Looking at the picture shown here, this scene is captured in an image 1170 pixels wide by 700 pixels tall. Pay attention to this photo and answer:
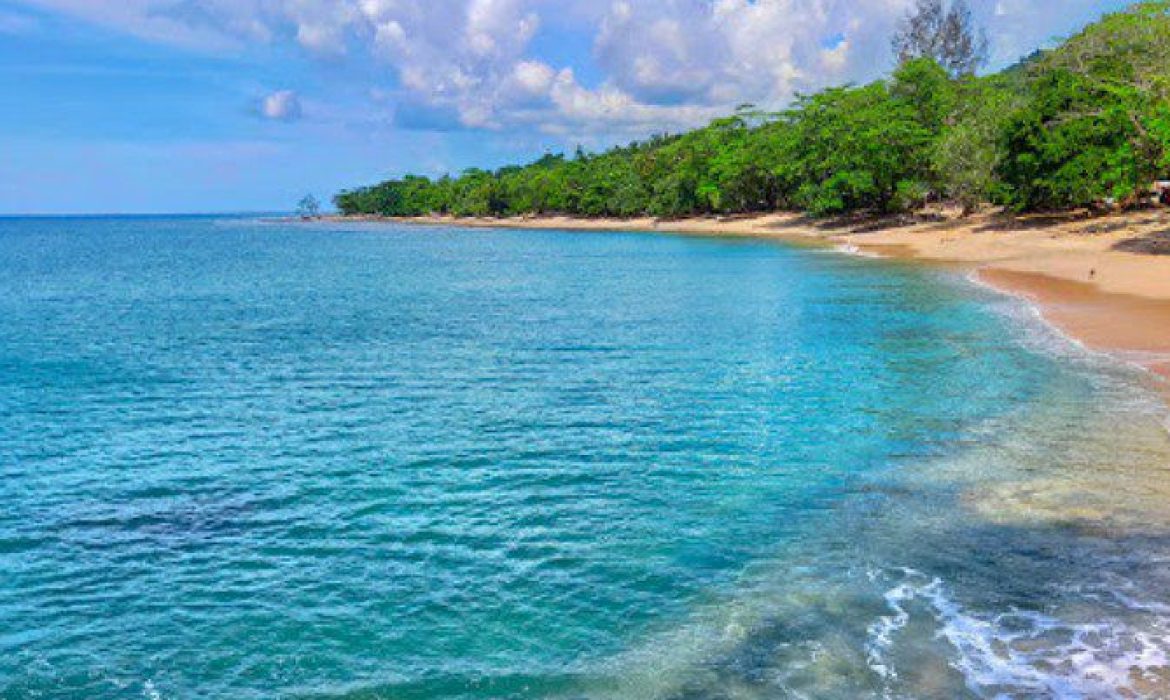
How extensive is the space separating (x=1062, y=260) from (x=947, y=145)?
23309 millimetres

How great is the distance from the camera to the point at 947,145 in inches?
2906

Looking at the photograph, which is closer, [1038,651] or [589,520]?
[1038,651]

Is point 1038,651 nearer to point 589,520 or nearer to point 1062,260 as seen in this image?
point 589,520

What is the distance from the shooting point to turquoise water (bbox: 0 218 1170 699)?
413 inches

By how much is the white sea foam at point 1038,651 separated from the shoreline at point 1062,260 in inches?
587

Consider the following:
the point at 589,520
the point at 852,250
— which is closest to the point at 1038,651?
the point at 589,520

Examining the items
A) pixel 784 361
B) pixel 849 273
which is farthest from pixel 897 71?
pixel 784 361

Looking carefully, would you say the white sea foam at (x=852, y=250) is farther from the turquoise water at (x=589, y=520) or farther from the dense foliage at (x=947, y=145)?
the turquoise water at (x=589, y=520)

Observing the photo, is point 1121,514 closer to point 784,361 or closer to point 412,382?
point 784,361

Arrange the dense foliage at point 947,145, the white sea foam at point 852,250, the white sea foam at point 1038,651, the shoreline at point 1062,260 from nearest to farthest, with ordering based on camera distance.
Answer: the white sea foam at point 1038,651 → the shoreline at point 1062,260 → the dense foliage at point 947,145 → the white sea foam at point 852,250

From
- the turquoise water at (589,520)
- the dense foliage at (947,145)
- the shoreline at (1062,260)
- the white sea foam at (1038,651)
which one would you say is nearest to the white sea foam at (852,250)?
the shoreline at (1062,260)

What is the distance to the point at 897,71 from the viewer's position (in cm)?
9412

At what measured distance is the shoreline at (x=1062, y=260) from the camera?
102ft

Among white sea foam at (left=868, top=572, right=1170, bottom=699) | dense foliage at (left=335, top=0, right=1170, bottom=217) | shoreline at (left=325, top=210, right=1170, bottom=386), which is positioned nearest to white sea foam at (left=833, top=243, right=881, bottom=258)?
shoreline at (left=325, top=210, right=1170, bottom=386)
